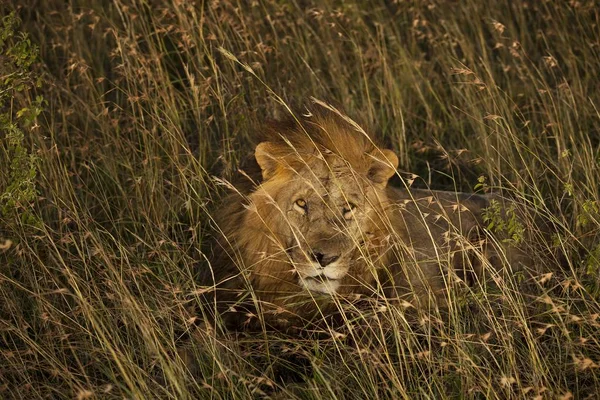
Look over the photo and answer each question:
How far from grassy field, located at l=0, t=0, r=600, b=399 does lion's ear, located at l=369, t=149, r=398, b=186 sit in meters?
0.47

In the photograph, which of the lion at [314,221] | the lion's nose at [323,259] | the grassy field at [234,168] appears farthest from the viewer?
the lion at [314,221]

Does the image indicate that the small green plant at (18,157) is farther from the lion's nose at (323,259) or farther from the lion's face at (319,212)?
the lion's nose at (323,259)

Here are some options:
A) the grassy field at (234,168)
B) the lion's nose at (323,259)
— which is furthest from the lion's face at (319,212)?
the grassy field at (234,168)

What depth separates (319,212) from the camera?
4.45m

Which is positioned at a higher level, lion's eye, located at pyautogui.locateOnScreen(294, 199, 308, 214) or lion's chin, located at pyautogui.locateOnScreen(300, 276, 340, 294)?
lion's eye, located at pyautogui.locateOnScreen(294, 199, 308, 214)

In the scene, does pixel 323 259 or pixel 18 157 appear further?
pixel 18 157

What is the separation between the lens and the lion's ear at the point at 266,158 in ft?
15.1

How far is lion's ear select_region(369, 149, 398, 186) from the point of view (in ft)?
15.2

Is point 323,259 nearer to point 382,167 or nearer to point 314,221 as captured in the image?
point 314,221

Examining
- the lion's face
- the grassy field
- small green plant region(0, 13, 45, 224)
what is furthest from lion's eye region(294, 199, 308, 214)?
small green plant region(0, 13, 45, 224)

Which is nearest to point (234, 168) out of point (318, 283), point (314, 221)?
point (314, 221)

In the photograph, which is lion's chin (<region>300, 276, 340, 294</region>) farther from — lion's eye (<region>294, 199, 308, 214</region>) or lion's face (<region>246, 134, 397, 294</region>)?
lion's eye (<region>294, 199, 308, 214</region>)

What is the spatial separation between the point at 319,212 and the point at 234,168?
1.34m

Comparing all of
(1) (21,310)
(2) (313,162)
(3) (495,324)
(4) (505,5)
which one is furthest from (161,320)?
(4) (505,5)
